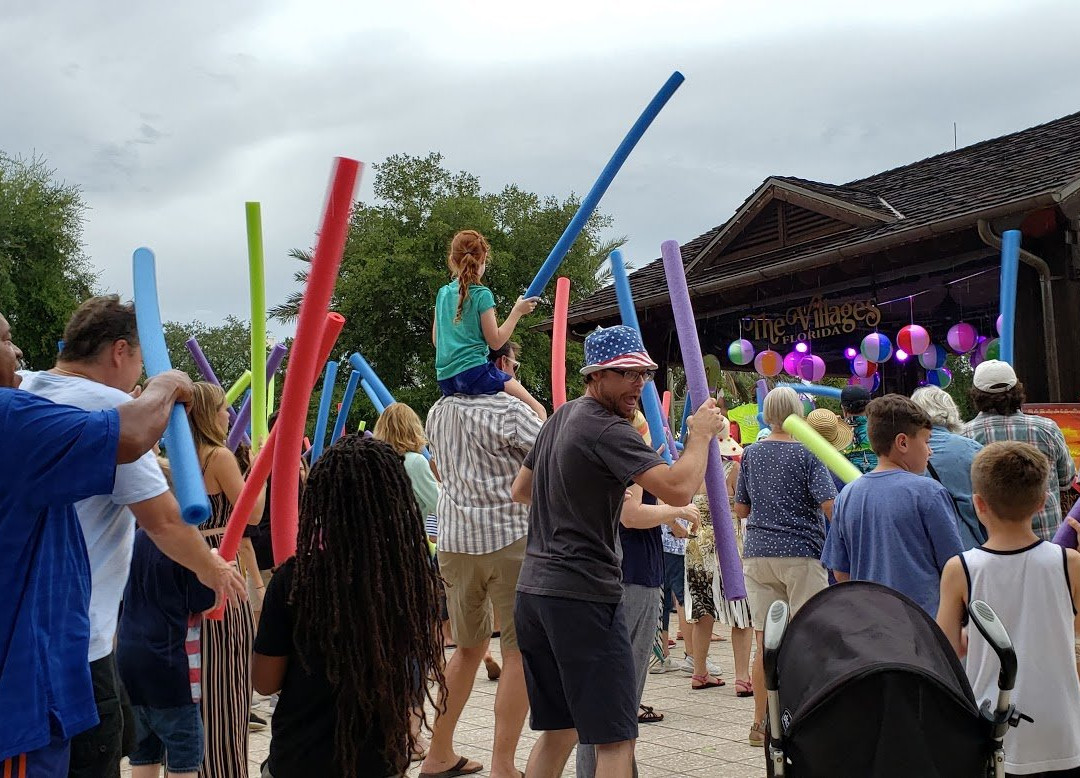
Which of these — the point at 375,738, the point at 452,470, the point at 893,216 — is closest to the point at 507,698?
the point at 452,470

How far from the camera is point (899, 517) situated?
4.04 meters

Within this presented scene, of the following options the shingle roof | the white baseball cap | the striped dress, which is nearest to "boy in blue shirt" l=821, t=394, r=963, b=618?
the white baseball cap

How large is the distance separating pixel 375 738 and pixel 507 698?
197cm

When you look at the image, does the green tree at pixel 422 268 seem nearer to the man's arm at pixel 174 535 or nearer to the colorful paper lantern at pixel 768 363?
the colorful paper lantern at pixel 768 363

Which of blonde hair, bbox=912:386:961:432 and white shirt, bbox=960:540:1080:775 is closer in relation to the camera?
white shirt, bbox=960:540:1080:775

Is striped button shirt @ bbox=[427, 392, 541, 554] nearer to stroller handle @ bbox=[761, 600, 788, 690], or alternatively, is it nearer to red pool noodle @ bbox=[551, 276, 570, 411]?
red pool noodle @ bbox=[551, 276, 570, 411]

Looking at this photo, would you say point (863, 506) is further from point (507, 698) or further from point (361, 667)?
point (361, 667)

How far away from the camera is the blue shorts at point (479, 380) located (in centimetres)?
500

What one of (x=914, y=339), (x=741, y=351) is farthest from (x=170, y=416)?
(x=741, y=351)

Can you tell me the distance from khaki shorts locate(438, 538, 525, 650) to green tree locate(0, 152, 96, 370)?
26765 mm

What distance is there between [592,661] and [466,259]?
6.87 ft

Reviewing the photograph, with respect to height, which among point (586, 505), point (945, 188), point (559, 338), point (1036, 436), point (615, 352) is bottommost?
point (586, 505)

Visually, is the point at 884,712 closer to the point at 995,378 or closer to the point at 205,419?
the point at 205,419

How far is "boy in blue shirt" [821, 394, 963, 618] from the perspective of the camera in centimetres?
400
